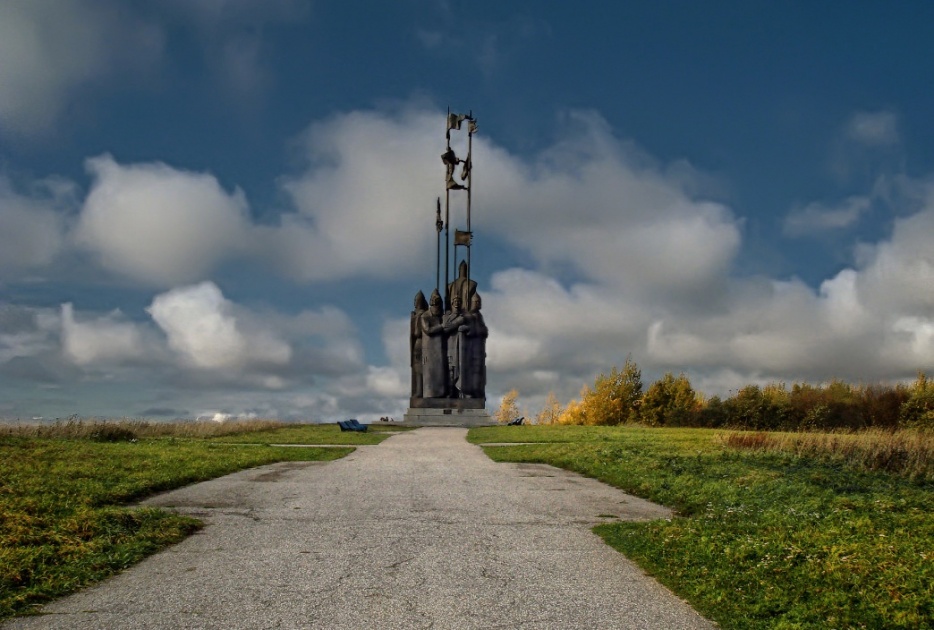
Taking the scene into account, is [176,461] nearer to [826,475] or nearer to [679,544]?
[679,544]

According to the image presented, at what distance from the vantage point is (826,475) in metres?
13.5

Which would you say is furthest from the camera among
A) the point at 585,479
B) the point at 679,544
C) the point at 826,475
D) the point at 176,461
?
the point at 176,461

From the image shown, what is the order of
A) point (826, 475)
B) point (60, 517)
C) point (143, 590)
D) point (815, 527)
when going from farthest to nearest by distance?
point (826, 475) < point (60, 517) < point (815, 527) < point (143, 590)

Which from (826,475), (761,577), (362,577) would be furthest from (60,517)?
(826,475)

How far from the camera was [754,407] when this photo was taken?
47094 millimetres

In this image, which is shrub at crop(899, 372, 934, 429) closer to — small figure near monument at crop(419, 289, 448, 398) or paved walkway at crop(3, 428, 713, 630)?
small figure near monument at crop(419, 289, 448, 398)

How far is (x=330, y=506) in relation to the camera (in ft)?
35.7

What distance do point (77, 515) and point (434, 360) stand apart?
3577 cm

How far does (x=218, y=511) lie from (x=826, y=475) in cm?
1109

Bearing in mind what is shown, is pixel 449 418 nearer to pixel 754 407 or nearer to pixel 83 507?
pixel 754 407

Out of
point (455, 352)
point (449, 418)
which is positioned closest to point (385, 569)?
point (449, 418)

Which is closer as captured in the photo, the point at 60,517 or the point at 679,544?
the point at 679,544

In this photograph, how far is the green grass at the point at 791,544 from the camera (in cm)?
581

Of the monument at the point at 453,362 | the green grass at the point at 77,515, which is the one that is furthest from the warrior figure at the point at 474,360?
the green grass at the point at 77,515
